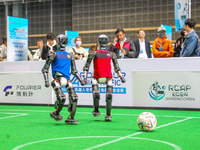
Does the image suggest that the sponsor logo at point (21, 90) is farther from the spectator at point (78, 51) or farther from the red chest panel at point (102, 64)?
the red chest panel at point (102, 64)

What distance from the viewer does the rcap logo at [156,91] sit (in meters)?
10.9

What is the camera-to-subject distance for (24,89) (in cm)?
1290

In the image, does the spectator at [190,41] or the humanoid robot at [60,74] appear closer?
the humanoid robot at [60,74]

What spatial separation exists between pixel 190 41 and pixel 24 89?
5902 mm

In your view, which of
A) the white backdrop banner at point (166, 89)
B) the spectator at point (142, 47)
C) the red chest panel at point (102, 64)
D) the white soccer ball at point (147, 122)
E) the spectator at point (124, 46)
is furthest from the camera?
the spectator at point (142, 47)

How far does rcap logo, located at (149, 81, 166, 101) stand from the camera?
10922 mm

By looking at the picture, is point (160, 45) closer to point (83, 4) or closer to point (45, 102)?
point (45, 102)

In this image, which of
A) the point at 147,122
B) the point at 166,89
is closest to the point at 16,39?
the point at 166,89

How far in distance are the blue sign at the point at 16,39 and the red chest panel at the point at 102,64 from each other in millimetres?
4902

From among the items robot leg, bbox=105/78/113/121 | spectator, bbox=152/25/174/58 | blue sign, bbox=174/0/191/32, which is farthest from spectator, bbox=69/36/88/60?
robot leg, bbox=105/78/113/121

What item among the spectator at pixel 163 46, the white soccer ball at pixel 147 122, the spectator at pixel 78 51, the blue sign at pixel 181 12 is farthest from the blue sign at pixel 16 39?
the white soccer ball at pixel 147 122

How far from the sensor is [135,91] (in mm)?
11312

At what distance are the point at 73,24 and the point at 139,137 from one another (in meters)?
18.0

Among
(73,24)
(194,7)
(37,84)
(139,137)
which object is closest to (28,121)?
(139,137)
